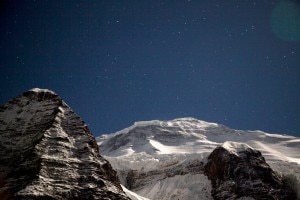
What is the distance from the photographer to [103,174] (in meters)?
32.4

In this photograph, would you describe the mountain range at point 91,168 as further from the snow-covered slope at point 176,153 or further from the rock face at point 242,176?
the snow-covered slope at point 176,153

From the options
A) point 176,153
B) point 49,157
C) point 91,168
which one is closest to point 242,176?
point 91,168

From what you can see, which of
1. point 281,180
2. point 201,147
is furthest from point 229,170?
point 201,147

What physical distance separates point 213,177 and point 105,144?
372 feet

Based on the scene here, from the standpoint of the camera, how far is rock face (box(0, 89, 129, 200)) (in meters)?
27.8

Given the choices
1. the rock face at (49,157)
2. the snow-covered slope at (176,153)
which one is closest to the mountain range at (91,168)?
the rock face at (49,157)

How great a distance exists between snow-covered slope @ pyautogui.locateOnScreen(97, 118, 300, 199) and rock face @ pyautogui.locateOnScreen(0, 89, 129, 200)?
32379mm

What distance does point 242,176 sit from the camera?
62.6 metres

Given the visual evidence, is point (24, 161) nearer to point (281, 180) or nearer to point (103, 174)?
point (103, 174)

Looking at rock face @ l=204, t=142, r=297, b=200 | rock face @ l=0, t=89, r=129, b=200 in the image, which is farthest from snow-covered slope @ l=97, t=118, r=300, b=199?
rock face @ l=0, t=89, r=129, b=200

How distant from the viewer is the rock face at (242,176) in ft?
194

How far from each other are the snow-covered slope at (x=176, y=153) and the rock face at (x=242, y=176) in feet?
6.57

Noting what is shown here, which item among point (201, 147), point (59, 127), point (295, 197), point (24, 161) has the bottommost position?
point (295, 197)

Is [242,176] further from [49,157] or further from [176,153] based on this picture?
[176,153]
